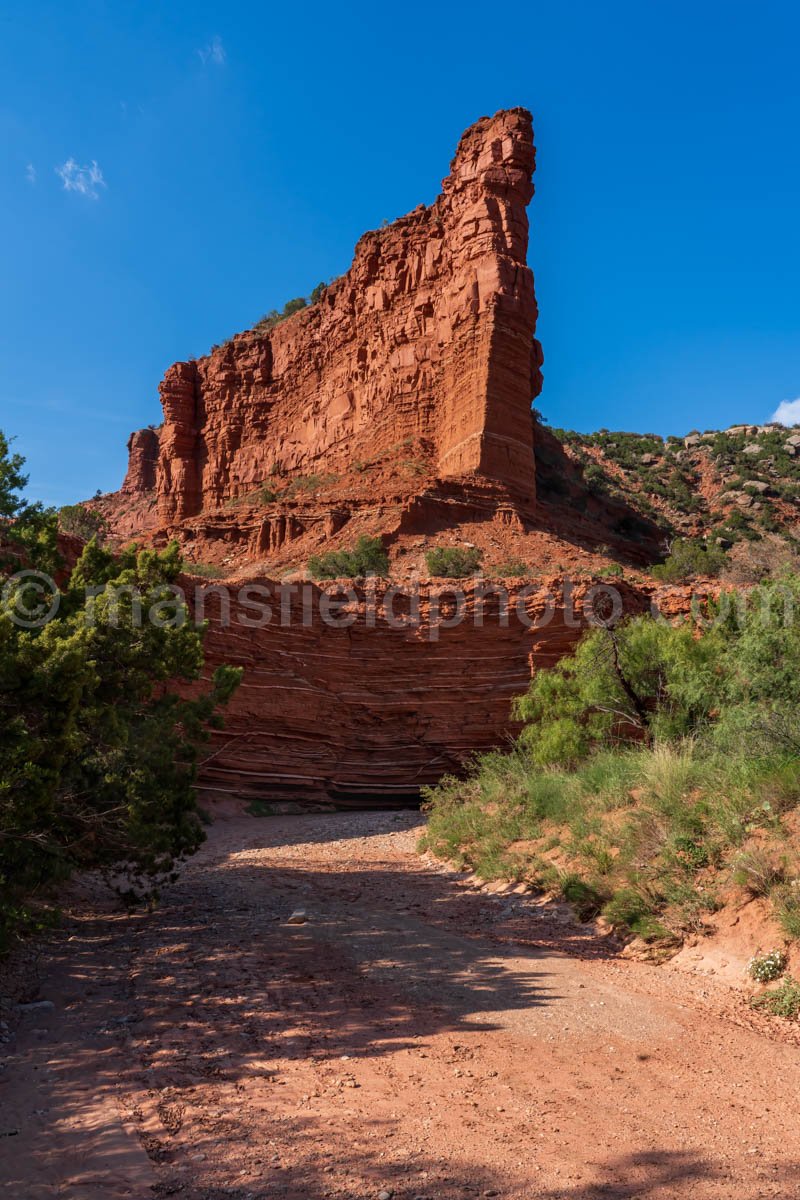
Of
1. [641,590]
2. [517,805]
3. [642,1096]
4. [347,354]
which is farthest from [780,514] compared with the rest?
[642,1096]

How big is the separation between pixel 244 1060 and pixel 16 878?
2280mm

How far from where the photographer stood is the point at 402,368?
38406 millimetres

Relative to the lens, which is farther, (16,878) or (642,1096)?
(16,878)

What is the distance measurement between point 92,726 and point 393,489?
27.2 metres

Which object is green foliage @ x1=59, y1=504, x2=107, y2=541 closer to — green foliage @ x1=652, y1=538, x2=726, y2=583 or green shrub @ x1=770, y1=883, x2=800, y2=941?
green foliage @ x1=652, y1=538, x2=726, y2=583

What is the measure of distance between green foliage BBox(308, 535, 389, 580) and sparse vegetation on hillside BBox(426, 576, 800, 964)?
39.4 ft

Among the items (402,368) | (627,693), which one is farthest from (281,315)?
(627,693)

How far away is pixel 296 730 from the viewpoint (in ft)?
60.1

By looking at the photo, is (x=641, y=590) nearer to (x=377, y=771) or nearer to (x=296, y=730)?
(x=377, y=771)

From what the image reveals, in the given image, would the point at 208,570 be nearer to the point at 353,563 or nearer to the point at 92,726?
the point at 353,563

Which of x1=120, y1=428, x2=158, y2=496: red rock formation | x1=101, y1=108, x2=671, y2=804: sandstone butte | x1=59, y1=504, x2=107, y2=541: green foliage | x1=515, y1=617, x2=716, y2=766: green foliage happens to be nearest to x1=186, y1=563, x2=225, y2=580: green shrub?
x1=101, y1=108, x2=671, y2=804: sandstone butte

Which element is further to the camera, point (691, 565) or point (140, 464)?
point (140, 464)

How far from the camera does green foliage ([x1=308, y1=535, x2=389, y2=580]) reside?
27.5 m

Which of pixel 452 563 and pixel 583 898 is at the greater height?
pixel 452 563
